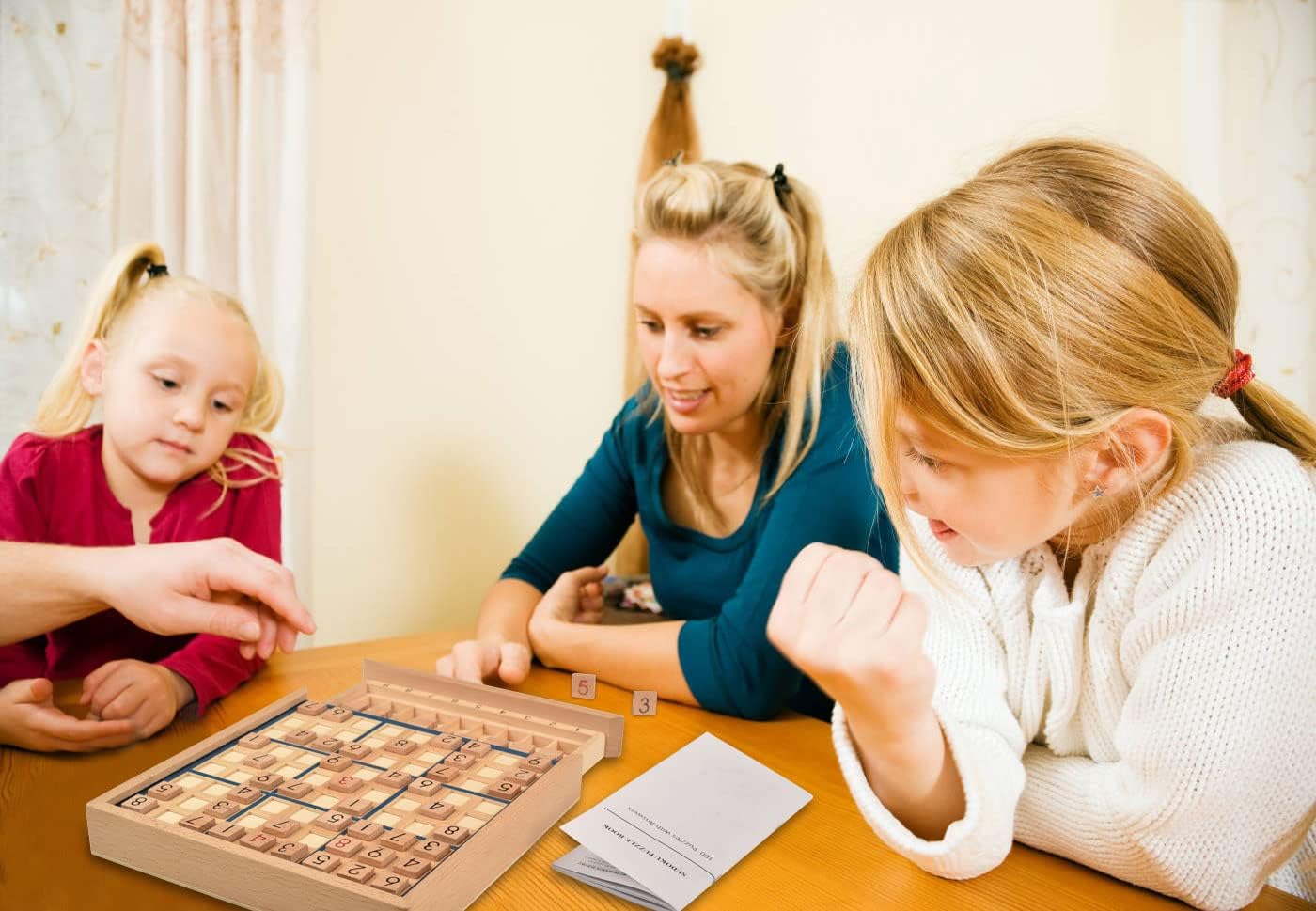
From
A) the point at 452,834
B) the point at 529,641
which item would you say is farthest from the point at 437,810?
the point at 529,641

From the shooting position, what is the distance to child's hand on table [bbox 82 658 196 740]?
2.63ft

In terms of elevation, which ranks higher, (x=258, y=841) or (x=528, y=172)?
(x=528, y=172)

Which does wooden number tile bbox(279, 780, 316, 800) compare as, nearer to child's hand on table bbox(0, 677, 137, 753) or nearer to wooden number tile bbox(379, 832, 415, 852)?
wooden number tile bbox(379, 832, 415, 852)

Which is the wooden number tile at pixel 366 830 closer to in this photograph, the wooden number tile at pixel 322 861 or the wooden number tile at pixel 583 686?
the wooden number tile at pixel 322 861

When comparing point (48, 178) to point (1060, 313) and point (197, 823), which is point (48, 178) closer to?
point (197, 823)

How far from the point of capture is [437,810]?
60cm

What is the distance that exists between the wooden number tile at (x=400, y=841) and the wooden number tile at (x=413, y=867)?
0.04ft

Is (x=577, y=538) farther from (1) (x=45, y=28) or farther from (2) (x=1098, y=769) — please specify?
(1) (x=45, y=28)

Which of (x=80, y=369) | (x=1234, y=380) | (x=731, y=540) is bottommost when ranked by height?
(x=731, y=540)

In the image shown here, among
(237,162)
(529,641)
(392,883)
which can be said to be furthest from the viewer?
(237,162)

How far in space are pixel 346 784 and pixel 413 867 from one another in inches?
4.7

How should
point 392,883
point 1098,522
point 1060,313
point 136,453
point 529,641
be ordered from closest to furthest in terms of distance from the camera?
point 392,883 < point 1060,313 < point 1098,522 < point 136,453 < point 529,641

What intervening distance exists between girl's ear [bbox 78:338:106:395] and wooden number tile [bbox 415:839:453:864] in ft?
2.22

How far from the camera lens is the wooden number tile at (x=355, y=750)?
0.68 metres
